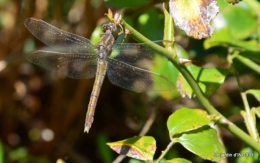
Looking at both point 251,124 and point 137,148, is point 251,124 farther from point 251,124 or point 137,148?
point 137,148

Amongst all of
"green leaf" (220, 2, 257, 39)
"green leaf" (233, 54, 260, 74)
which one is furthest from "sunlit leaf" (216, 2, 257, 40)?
"green leaf" (233, 54, 260, 74)

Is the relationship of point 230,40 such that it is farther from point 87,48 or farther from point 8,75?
point 8,75

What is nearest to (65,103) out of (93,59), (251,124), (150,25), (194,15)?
(93,59)

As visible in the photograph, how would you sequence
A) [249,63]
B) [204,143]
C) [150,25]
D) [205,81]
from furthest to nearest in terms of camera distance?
[150,25]
[249,63]
[205,81]
[204,143]

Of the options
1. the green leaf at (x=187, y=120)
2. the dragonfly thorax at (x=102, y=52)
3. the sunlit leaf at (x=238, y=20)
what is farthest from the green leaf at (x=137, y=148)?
the sunlit leaf at (x=238, y=20)

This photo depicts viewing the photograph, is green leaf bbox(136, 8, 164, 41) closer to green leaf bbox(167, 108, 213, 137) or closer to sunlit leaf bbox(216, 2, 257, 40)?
sunlit leaf bbox(216, 2, 257, 40)

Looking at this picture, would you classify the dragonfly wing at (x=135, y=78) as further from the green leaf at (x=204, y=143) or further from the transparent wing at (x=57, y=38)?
the green leaf at (x=204, y=143)
